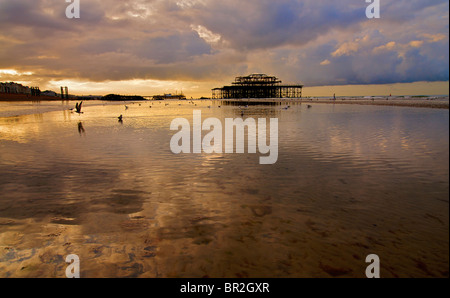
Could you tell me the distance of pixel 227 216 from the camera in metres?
5.07

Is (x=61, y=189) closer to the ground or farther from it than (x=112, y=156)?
closer to the ground

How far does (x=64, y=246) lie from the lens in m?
4.11

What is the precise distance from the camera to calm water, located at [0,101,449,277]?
3664mm

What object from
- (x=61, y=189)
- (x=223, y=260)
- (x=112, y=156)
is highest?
(x=112, y=156)

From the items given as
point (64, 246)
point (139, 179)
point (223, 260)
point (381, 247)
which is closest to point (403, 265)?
point (381, 247)

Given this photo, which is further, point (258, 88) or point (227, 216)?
point (258, 88)

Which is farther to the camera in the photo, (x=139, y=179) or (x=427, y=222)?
(x=139, y=179)

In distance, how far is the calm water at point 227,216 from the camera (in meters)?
3.66

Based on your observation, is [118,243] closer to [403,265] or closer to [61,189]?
[61,189]

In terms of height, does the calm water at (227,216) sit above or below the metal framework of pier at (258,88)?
below

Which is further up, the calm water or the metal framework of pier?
the metal framework of pier

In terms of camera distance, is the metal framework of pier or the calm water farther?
the metal framework of pier

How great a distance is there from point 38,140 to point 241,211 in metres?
14.1

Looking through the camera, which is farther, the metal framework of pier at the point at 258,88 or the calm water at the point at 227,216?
the metal framework of pier at the point at 258,88
